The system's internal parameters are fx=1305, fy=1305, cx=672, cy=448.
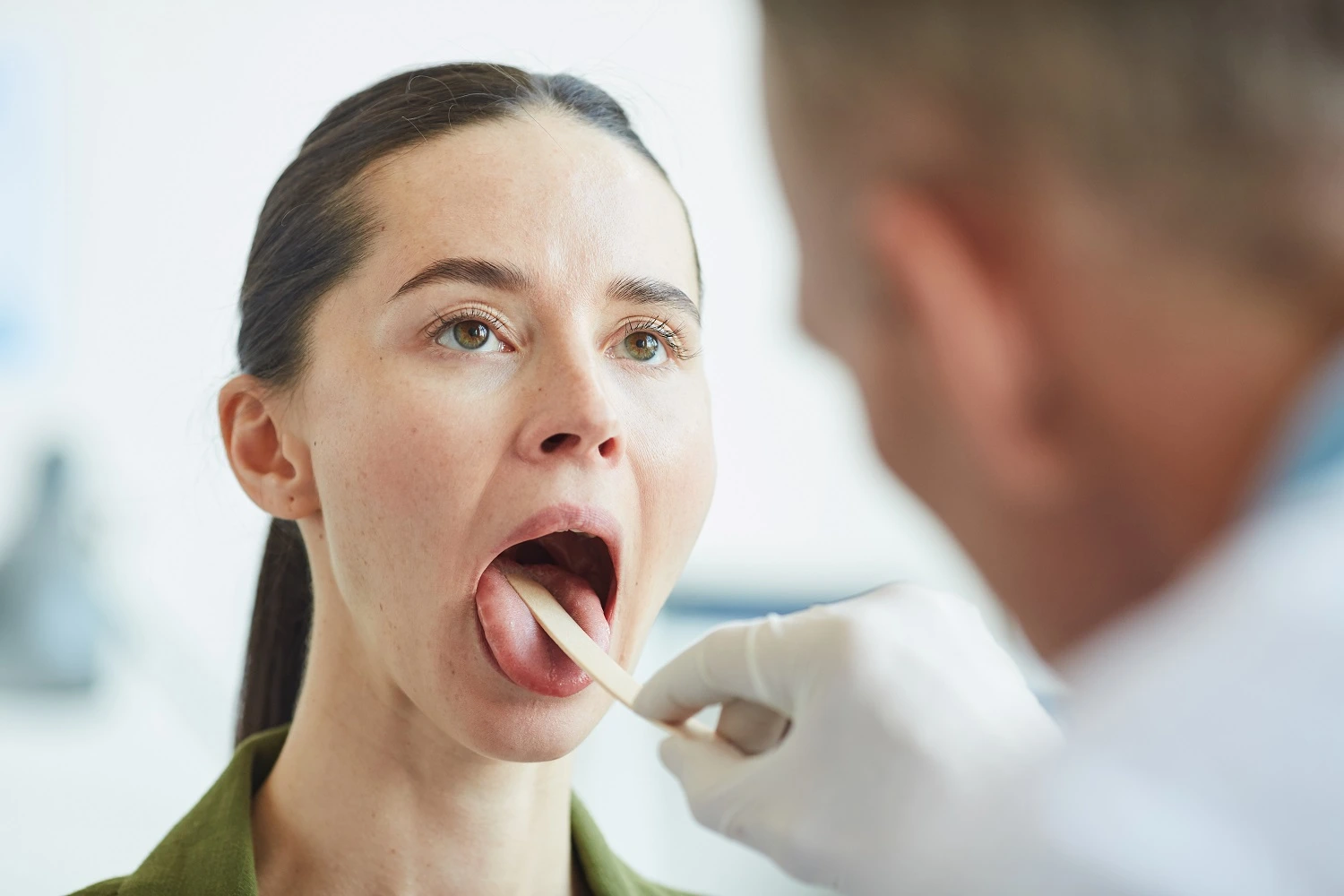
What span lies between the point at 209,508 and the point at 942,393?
241 centimetres

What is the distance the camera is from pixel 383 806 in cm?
124

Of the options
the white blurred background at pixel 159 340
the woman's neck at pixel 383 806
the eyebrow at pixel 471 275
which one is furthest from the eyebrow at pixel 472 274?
the white blurred background at pixel 159 340

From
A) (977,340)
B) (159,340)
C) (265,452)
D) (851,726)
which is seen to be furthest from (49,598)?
(977,340)

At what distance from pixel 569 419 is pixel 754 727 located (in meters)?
0.31

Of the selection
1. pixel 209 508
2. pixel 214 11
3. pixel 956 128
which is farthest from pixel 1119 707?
pixel 214 11

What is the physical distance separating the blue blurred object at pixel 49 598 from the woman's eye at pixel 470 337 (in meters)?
1.86

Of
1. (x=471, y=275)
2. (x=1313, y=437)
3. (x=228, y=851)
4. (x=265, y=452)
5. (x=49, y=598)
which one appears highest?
(x=1313, y=437)

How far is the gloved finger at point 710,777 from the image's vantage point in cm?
102

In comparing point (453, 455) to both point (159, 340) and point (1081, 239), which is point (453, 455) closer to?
point (1081, 239)

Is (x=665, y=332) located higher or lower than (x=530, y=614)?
higher

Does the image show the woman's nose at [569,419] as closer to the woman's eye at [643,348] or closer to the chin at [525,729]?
the woman's eye at [643,348]

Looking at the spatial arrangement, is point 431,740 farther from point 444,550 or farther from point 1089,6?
point 1089,6

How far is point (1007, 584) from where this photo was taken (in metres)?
0.66

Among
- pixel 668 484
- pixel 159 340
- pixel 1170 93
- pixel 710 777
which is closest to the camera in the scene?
pixel 1170 93
